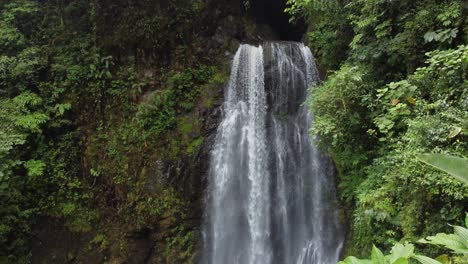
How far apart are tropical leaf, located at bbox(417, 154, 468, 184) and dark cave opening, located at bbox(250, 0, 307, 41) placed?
12279mm

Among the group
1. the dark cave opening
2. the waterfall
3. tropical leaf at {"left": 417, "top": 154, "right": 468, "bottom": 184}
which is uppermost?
the dark cave opening

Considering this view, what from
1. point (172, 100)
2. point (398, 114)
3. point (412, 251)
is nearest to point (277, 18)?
point (172, 100)

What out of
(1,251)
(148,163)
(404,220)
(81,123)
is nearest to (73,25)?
(81,123)

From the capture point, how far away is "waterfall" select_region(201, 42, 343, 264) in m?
7.80

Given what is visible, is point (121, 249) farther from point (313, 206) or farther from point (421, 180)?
point (421, 180)

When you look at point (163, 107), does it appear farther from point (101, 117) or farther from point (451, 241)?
point (451, 241)

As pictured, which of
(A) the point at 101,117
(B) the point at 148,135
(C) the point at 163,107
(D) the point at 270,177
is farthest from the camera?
(A) the point at 101,117

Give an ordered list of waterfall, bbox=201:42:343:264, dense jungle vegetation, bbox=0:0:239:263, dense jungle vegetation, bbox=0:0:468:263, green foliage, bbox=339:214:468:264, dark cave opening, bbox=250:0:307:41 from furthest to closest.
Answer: dark cave opening, bbox=250:0:307:41
dense jungle vegetation, bbox=0:0:239:263
waterfall, bbox=201:42:343:264
dense jungle vegetation, bbox=0:0:468:263
green foliage, bbox=339:214:468:264

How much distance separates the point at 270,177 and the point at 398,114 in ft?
14.5

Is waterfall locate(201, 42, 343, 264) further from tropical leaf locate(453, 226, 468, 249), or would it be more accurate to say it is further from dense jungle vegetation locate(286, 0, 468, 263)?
tropical leaf locate(453, 226, 468, 249)

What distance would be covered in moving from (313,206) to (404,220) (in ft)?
12.7

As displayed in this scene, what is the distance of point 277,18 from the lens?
1390cm

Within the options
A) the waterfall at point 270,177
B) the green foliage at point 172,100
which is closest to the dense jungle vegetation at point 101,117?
the green foliage at point 172,100

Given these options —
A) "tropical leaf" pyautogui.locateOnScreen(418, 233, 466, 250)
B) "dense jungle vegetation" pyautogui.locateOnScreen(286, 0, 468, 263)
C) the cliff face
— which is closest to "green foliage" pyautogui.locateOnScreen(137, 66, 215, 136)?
the cliff face
